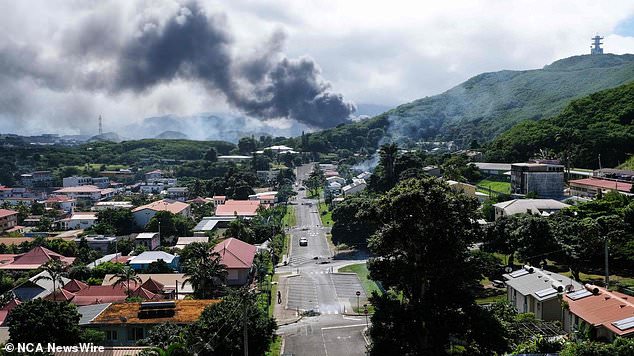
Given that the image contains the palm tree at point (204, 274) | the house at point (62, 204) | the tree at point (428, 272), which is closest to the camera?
the tree at point (428, 272)

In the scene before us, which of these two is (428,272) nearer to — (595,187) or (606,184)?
(595,187)

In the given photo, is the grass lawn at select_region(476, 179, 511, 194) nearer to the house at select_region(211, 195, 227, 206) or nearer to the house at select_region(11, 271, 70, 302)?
the house at select_region(211, 195, 227, 206)

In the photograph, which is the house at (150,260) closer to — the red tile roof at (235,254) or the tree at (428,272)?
the red tile roof at (235,254)

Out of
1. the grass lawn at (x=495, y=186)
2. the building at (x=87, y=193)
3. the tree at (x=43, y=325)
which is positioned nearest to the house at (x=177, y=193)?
the building at (x=87, y=193)

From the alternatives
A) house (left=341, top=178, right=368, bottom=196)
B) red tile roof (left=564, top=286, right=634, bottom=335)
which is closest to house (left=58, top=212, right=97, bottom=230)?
house (left=341, top=178, right=368, bottom=196)

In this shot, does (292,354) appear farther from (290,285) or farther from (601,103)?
(601,103)

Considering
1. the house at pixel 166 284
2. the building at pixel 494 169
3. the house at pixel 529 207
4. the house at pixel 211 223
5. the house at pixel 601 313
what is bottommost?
the house at pixel 166 284

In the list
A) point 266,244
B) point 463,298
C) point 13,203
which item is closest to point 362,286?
point 266,244
